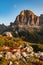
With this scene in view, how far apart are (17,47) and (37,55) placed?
5.25 metres

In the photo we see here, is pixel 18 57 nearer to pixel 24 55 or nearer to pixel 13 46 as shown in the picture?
pixel 24 55

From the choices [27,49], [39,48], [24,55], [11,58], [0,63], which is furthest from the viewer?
[39,48]

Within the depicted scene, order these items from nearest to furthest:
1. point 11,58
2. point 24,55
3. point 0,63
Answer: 1. point 0,63
2. point 11,58
3. point 24,55

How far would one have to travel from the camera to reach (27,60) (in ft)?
102

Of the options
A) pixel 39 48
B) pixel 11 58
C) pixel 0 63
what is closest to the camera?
pixel 0 63

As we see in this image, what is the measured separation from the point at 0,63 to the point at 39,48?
14162 millimetres

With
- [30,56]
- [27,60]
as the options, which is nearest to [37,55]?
[30,56]

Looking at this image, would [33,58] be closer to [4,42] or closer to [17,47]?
[17,47]

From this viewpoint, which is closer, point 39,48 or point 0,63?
point 0,63

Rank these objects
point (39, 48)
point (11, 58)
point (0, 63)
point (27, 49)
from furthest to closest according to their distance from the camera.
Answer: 1. point (39, 48)
2. point (27, 49)
3. point (11, 58)
4. point (0, 63)

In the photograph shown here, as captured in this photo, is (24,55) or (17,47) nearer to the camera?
(24,55)

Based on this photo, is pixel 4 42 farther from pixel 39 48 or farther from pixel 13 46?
pixel 39 48

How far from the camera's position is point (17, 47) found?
126 ft

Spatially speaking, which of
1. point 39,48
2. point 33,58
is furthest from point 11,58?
point 39,48
